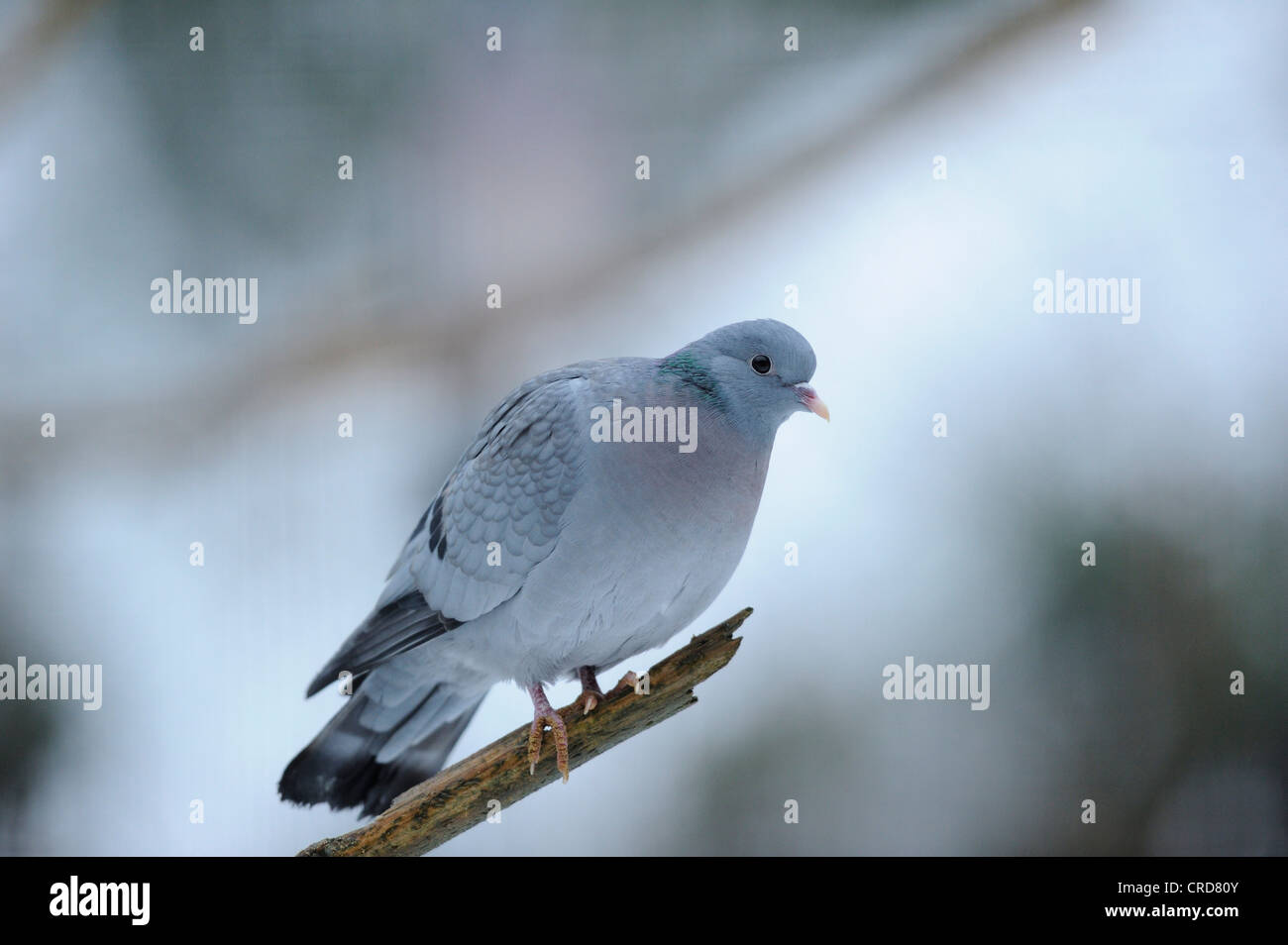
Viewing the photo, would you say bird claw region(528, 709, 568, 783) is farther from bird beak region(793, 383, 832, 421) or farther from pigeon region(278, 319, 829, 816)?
bird beak region(793, 383, 832, 421)

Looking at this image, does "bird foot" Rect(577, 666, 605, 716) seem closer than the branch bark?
No

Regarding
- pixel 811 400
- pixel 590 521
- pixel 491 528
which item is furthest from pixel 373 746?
pixel 811 400

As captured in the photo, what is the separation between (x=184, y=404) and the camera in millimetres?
2283

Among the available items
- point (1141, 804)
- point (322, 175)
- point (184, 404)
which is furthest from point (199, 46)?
point (1141, 804)

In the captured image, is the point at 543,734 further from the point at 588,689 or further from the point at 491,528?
the point at 491,528

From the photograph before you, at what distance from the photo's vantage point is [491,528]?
159 cm

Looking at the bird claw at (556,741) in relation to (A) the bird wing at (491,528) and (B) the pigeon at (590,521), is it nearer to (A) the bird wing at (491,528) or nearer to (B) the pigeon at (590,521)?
(B) the pigeon at (590,521)

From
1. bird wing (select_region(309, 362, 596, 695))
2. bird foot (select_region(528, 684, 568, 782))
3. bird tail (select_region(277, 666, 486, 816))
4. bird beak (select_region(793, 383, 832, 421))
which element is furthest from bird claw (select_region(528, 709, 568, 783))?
bird beak (select_region(793, 383, 832, 421))

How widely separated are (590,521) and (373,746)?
2.09 ft

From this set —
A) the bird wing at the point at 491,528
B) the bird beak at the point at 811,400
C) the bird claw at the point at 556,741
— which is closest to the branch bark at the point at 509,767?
the bird claw at the point at 556,741

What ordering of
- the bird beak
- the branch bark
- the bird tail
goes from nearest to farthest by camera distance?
the branch bark, the bird beak, the bird tail

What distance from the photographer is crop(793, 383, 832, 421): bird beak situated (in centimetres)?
158

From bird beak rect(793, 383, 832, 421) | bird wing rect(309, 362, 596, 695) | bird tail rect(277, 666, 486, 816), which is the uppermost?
bird beak rect(793, 383, 832, 421)

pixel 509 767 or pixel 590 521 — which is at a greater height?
pixel 590 521
